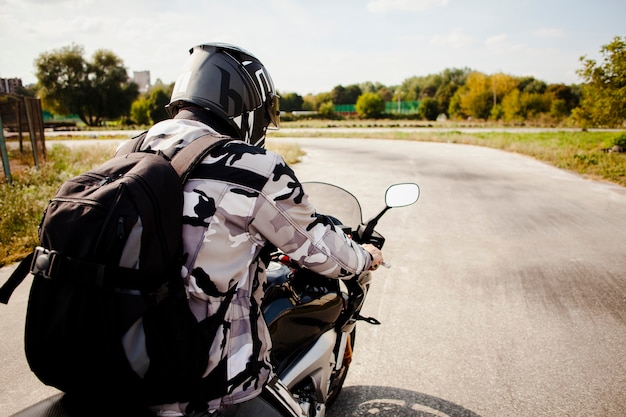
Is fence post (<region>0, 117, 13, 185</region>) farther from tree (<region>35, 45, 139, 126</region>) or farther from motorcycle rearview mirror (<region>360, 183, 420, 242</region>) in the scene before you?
tree (<region>35, 45, 139, 126</region>)

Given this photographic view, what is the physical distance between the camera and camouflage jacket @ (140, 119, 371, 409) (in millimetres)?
1299

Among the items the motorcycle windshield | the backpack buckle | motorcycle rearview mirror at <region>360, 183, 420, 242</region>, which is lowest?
the motorcycle windshield

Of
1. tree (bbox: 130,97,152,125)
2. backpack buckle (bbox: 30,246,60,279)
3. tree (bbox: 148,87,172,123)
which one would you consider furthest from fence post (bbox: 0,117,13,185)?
tree (bbox: 130,97,152,125)

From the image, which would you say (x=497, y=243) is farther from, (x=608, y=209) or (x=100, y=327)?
(x=100, y=327)

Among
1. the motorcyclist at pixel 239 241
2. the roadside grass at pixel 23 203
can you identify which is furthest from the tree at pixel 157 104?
the motorcyclist at pixel 239 241

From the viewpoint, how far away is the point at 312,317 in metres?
2.07

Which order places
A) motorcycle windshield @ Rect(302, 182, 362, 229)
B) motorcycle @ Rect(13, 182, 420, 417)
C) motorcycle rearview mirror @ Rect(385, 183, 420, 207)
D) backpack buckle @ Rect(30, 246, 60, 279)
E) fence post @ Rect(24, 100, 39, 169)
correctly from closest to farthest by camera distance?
backpack buckle @ Rect(30, 246, 60, 279) < motorcycle @ Rect(13, 182, 420, 417) < motorcycle rearview mirror @ Rect(385, 183, 420, 207) < motorcycle windshield @ Rect(302, 182, 362, 229) < fence post @ Rect(24, 100, 39, 169)

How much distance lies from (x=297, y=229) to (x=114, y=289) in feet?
1.89

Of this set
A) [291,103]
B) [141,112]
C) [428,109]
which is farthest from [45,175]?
[428,109]

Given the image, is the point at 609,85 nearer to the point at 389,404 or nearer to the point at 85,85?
the point at 389,404

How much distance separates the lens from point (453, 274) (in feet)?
17.1

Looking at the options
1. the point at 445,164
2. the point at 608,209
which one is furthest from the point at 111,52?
the point at 608,209

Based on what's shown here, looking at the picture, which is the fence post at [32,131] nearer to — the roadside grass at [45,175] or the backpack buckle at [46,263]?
the roadside grass at [45,175]

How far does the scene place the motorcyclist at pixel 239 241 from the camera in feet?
4.28
